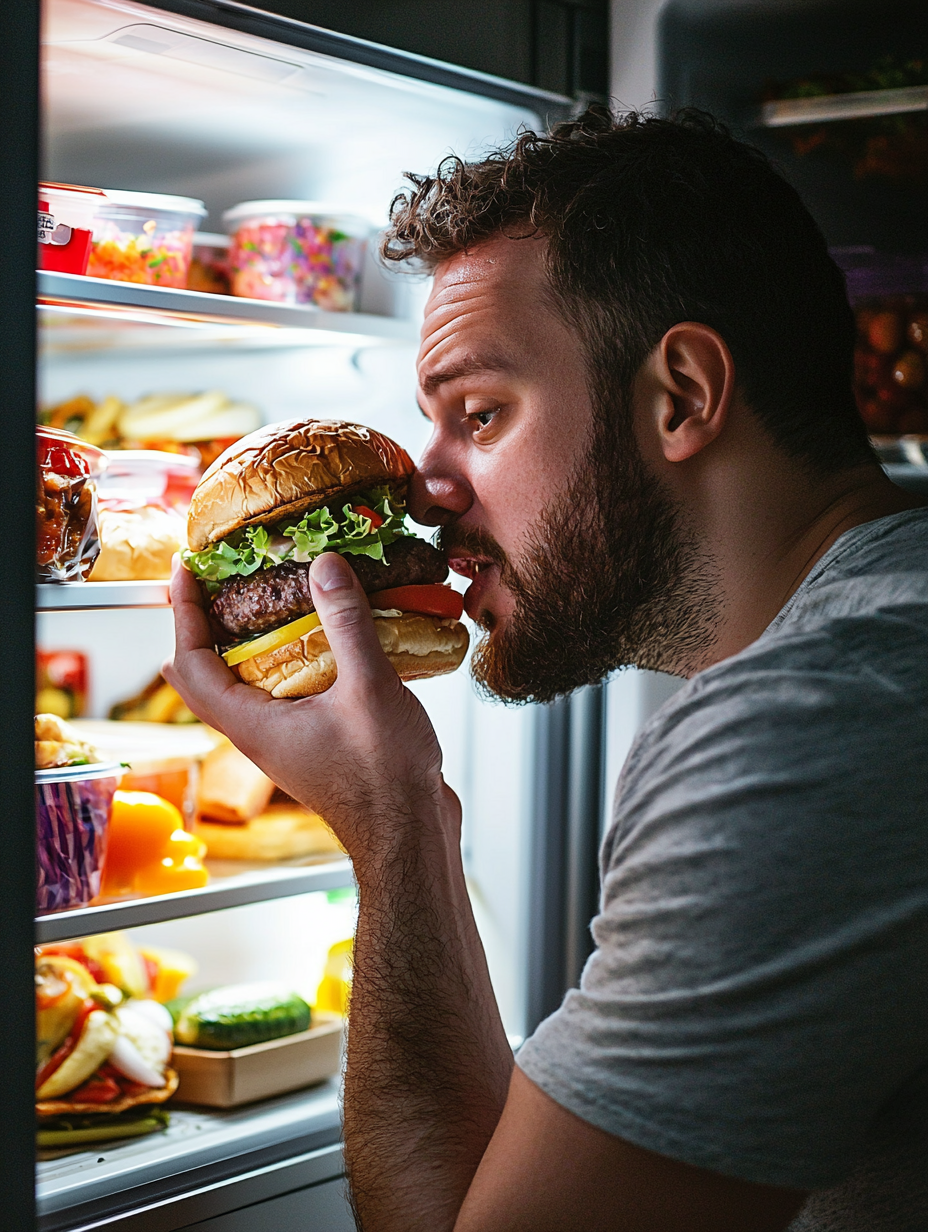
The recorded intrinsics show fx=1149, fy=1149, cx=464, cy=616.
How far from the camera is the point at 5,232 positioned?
39.5 inches

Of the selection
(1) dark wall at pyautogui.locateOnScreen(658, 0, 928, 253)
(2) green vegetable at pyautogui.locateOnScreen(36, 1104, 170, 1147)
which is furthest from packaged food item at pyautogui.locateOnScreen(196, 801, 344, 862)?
(1) dark wall at pyautogui.locateOnScreen(658, 0, 928, 253)

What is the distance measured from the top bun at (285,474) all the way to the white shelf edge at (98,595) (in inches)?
3.2

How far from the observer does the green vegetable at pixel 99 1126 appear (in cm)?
139

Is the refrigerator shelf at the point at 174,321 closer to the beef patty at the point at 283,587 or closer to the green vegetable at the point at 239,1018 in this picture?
the beef patty at the point at 283,587

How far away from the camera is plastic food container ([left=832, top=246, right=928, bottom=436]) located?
72.4 inches

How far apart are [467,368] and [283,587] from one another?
33 cm

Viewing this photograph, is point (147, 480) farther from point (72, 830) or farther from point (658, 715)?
point (658, 715)

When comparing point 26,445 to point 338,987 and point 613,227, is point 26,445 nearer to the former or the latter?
point 613,227

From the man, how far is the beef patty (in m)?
0.04

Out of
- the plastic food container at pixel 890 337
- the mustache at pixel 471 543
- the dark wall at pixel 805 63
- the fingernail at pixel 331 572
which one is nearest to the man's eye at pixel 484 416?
the mustache at pixel 471 543

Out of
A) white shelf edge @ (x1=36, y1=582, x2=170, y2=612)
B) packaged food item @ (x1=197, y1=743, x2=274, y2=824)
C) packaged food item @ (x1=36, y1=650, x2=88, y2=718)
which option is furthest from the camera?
packaged food item @ (x1=36, y1=650, x2=88, y2=718)

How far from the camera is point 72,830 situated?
4.47ft

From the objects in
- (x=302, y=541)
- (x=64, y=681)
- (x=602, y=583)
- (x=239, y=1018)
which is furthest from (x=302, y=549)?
(x=64, y=681)

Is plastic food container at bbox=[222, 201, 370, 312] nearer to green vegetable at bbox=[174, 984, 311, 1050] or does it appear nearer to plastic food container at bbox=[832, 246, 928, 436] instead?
plastic food container at bbox=[832, 246, 928, 436]
